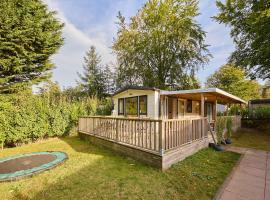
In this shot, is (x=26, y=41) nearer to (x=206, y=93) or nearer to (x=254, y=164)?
(x=206, y=93)

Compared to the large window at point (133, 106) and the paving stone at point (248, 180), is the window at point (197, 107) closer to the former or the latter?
the large window at point (133, 106)

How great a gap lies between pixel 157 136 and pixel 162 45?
16374mm

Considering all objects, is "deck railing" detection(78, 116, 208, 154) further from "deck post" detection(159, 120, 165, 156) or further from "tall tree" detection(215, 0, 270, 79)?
"tall tree" detection(215, 0, 270, 79)

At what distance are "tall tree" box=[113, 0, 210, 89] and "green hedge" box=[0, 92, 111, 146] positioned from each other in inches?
423

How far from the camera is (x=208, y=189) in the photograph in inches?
132

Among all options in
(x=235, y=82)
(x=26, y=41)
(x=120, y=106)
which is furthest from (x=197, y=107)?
(x=235, y=82)

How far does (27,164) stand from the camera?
15.2 feet

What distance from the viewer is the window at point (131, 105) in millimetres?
11055

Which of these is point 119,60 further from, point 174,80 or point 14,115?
point 14,115

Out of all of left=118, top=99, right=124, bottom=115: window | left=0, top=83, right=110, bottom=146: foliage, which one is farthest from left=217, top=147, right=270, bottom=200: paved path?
left=118, top=99, right=124, bottom=115: window

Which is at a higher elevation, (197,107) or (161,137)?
(197,107)

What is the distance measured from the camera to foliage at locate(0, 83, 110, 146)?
7191 millimetres

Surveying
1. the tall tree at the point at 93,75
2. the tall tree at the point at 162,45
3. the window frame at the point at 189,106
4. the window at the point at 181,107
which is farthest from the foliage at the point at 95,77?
the window at the point at 181,107

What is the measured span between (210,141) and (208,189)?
13.5 ft
